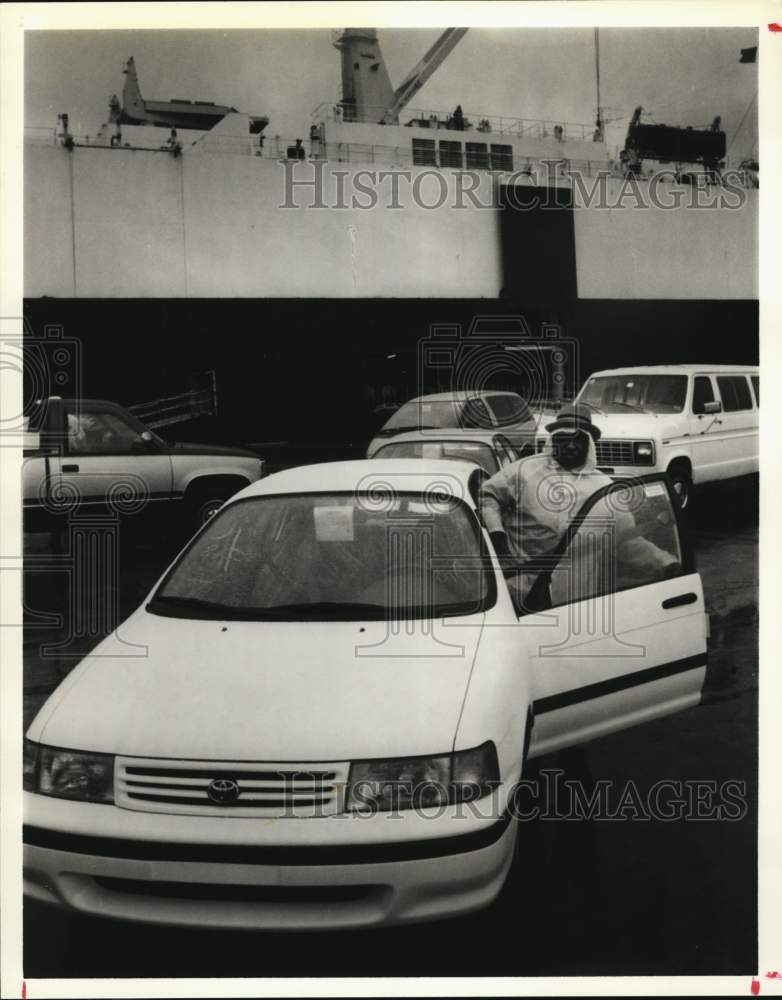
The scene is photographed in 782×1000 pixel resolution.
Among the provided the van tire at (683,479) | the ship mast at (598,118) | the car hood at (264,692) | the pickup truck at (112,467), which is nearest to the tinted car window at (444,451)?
the pickup truck at (112,467)

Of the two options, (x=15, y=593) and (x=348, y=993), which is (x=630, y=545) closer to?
(x=348, y=993)

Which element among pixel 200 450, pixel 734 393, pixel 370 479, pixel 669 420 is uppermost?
pixel 669 420

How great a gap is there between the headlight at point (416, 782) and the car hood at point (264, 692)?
4 centimetres

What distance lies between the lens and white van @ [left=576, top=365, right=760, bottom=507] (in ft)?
18.0

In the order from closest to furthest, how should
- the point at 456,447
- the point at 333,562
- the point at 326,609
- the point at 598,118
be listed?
the point at 326,609 → the point at 333,562 → the point at 598,118 → the point at 456,447

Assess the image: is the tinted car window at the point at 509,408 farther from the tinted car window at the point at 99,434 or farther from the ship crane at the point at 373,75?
the tinted car window at the point at 99,434

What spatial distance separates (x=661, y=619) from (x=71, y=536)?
106 inches

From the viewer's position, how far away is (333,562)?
10.7ft

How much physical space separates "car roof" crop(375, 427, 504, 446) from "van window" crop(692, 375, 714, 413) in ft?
4.90

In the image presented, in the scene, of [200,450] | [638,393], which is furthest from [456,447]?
[638,393]

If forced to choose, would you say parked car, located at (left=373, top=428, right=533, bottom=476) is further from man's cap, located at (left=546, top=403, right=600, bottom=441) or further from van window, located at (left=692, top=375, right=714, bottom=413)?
van window, located at (left=692, top=375, right=714, bottom=413)

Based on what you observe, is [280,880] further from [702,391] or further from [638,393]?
[638,393]

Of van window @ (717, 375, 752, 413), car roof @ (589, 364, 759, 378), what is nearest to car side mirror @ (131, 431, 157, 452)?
car roof @ (589, 364, 759, 378)

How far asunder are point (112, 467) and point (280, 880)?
9.18 feet
